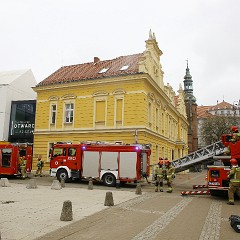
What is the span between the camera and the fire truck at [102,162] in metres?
19.0

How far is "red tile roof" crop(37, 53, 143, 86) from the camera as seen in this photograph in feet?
86.5

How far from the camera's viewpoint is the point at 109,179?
1955cm

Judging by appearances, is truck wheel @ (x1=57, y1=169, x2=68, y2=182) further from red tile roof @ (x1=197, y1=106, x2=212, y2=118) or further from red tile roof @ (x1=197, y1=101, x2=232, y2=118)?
red tile roof @ (x1=197, y1=101, x2=232, y2=118)

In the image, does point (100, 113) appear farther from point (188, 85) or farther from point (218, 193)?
point (188, 85)

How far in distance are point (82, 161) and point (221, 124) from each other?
1647 inches

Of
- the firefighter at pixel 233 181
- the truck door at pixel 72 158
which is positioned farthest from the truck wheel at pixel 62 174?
the firefighter at pixel 233 181

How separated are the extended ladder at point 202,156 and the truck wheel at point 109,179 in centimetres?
491

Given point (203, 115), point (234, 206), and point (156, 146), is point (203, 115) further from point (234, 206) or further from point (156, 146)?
point (234, 206)

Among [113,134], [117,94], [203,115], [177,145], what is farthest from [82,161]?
[203,115]

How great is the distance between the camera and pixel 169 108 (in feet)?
115

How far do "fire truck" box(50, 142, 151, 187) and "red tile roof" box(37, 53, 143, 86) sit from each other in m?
7.86

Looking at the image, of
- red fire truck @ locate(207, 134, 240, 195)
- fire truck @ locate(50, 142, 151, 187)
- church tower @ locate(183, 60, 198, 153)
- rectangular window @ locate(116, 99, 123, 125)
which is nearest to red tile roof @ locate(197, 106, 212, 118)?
church tower @ locate(183, 60, 198, 153)

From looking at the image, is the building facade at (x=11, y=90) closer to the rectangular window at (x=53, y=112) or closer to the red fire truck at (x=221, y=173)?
the rectangular window at (x=53, y=112)

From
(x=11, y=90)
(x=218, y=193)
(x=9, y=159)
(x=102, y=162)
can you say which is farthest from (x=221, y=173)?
(x=11, y=90)
